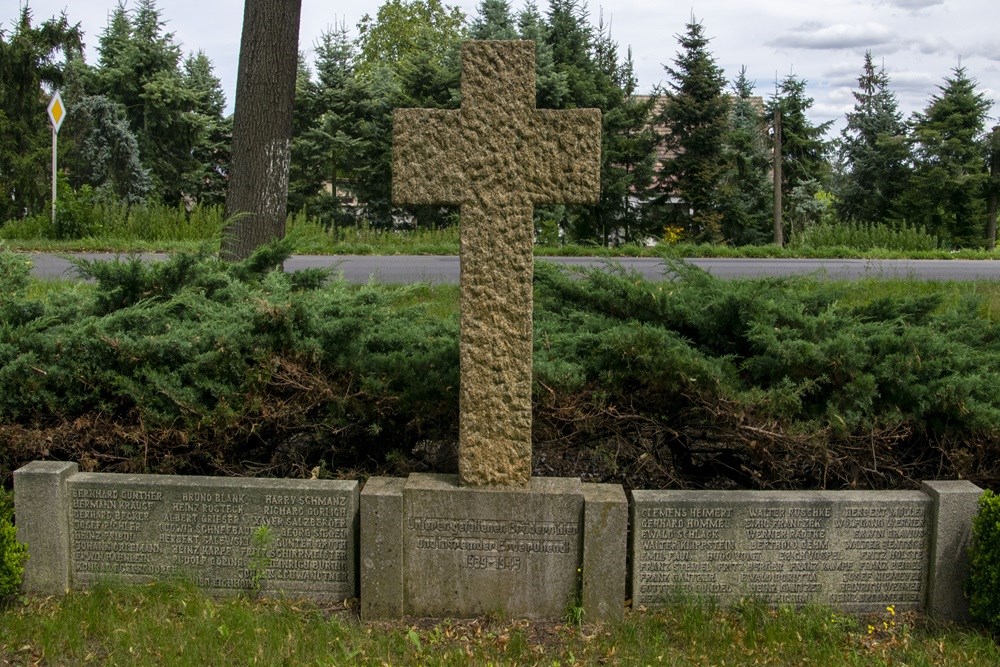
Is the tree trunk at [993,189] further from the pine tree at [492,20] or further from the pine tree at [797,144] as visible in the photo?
the pine tree at [492,20]

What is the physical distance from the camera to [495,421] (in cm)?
395

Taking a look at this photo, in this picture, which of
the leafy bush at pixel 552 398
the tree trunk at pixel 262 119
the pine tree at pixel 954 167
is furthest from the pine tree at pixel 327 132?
the leafy bush at pixel 552 398

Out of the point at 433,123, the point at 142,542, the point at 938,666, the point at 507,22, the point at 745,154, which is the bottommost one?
the point at 938,666

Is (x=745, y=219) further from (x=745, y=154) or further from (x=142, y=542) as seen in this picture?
(x=142, y=542)

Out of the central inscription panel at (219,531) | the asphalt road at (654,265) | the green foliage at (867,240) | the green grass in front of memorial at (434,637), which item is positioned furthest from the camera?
the green foliage at (867,240)

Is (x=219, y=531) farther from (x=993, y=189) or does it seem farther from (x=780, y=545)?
(x=993, y=189)

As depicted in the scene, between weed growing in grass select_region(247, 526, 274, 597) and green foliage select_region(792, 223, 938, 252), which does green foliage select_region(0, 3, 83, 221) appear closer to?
green foliage select_region(792, 223, 938, 252)

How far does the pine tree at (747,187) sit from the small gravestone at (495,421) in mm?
20417

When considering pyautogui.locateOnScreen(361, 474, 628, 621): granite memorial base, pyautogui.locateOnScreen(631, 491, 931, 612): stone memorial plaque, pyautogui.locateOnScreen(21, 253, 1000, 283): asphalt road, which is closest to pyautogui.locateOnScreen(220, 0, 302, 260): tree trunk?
pyautogui.locateOnScreen(361, 474, 628, 621): granite memorial base

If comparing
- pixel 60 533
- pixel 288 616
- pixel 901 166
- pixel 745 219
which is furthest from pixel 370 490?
pixel 901 166

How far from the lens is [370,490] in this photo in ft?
12.9

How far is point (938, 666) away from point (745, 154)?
72.7 ft

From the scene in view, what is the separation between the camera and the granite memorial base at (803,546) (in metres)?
3.91

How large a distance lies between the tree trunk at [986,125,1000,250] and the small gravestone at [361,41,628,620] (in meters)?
26.2
